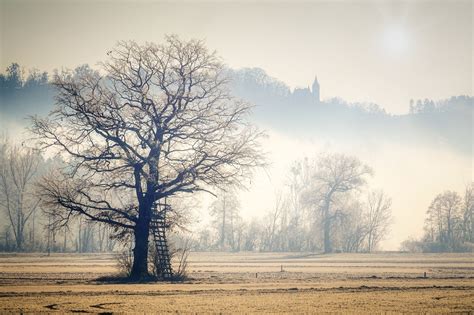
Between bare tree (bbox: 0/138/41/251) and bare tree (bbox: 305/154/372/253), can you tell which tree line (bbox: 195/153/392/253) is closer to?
bare tree (bbox: 305/154/372/253)

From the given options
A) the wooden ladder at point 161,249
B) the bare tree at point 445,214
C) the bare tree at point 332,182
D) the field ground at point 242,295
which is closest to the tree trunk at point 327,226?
the bare tree at point 332,182

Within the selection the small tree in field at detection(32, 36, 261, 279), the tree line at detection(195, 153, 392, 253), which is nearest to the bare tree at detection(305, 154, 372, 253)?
the tree line at detection(195, 153, 392, 253)

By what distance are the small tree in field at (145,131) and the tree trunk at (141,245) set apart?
0.20 ft

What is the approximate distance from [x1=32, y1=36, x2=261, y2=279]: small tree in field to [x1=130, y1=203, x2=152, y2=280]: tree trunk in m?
0.06

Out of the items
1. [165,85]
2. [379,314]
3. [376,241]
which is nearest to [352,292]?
[379,314]

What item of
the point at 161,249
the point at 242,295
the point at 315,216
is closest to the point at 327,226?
the point at 315,216

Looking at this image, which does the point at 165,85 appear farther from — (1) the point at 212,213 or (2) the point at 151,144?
(1) the point at 212,213

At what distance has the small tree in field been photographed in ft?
115

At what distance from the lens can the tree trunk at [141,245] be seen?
35450 millimetres

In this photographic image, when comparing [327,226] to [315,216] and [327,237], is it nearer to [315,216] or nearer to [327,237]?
[327,237]

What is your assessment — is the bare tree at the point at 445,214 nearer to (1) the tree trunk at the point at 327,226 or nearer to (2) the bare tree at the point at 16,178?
(1) the tree trunk at the point at 327,226

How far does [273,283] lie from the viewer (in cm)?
3206

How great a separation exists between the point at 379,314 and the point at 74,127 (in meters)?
22.3

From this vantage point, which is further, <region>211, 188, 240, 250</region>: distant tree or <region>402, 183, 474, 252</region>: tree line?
<region>211, 188, 240, 250</region>: distant tree
